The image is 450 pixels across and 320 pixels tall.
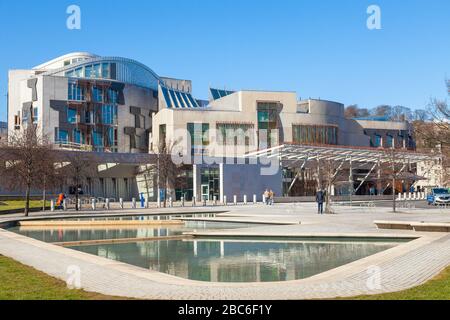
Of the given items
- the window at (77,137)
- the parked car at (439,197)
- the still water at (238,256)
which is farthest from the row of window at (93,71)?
the still water at (238,256)

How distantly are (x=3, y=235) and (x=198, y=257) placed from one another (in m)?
8.85

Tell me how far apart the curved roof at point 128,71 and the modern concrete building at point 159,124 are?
31 centimetres

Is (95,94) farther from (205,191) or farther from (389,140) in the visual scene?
(389,140)

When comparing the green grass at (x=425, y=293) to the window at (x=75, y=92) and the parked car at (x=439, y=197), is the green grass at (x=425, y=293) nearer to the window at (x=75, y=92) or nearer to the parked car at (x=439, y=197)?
the parked car at (x=439, y=197)

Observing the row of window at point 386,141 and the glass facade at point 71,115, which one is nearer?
the glass facade at point 71,115

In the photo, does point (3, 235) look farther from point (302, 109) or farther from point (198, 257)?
point (302, 109)

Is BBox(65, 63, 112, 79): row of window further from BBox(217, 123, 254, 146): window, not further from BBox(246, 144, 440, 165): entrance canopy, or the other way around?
BBox(246, 144, 440, 165): entrance canopy

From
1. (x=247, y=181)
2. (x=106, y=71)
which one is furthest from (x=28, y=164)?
(x=106, y=71)

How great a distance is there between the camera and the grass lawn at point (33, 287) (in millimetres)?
7770

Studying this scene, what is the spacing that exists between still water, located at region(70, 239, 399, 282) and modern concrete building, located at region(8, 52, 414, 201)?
127ft

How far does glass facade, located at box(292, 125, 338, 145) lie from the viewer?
2726 inches

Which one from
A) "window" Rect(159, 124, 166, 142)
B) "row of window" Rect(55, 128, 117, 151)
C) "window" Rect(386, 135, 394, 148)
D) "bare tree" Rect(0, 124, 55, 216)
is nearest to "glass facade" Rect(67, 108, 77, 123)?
"row of window" Rect(55, 128, 117, 151)

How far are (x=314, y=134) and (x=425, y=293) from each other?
63.6 metres
